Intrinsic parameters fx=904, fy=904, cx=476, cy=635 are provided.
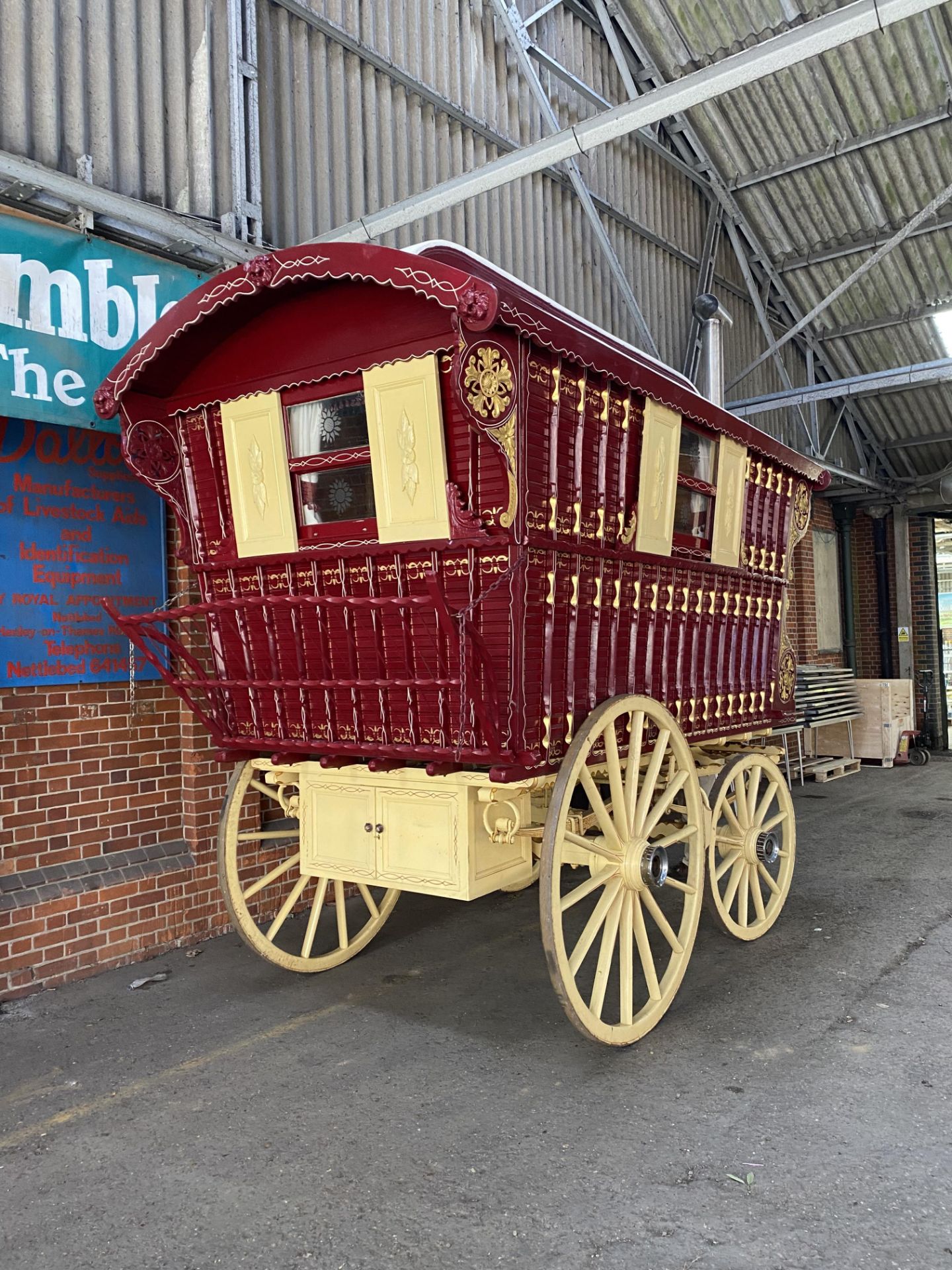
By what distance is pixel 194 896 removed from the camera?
473cm

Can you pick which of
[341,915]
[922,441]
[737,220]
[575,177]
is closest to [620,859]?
[341,915]

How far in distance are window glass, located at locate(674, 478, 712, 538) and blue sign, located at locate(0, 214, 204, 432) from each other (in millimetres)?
2657

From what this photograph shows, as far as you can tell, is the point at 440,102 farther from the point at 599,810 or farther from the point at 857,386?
the point at 599,810

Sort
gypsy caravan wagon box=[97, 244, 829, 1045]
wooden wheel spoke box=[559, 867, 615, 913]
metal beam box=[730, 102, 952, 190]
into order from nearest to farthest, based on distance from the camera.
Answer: gypsy caravan wagon box=[97, 244, 829, 1045] → wooden wheel spoke box=[559, 867, 615, 913] → metal beam box=[730, 102, 952, 190]

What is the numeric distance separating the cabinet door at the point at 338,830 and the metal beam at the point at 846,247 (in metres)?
8.84

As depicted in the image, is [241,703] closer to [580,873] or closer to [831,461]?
[580,873]

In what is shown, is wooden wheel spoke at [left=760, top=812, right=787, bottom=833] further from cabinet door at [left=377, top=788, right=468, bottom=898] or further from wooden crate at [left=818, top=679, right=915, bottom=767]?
wooden crate at [left=818, top=679, right=915, bottom=767]

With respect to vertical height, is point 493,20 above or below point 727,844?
above

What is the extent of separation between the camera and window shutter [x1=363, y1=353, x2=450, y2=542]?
9.99 ft

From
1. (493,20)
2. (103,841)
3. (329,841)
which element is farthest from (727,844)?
(493,20)

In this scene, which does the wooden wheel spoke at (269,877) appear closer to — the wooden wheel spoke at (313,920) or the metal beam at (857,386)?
the wooden wheel spoke at (313,920)

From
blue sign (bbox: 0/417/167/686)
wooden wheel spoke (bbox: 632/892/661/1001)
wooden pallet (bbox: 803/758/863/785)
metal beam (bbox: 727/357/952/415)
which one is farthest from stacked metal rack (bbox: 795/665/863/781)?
blue sign (bbox: 0/417/167/686)

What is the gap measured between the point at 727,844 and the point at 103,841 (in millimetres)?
3177

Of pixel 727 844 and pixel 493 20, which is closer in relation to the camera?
pixel 727 844
